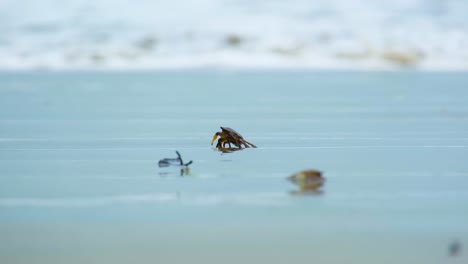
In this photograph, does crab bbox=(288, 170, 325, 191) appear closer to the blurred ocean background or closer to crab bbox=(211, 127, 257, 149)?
crab bbox=(211, 127, 257, 149)

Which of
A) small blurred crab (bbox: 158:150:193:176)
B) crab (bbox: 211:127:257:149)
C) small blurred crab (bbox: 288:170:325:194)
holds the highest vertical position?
crab (bbox: 211:127:257:149)

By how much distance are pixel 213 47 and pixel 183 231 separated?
1444cm

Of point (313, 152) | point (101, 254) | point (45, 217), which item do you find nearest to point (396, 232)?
point (101, 254)

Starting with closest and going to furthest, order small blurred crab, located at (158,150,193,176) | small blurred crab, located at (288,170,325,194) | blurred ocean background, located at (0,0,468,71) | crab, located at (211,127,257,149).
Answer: small blurred crab, located at (288,170,325,194) < small blurred crab, located at (158,150,193,176) < crab, located at (211,127,257,149) < blurred ocean background, located at (0,0,468,71)

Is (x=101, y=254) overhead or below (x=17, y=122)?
below

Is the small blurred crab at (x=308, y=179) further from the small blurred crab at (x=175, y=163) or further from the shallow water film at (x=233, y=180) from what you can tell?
the small blurred crab at (x=175, y=163)

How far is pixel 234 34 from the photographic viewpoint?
1873 cm

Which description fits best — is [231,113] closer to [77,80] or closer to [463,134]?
[463,134]

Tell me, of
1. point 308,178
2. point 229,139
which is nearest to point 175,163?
point 229,139

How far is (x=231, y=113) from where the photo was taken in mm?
9469

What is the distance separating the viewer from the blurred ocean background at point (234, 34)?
17.6 m

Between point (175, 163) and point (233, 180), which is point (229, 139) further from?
point (233, 180)

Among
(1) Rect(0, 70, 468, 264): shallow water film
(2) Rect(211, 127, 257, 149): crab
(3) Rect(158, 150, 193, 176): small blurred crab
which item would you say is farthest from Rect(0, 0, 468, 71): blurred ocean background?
(3) Rect(158, 150, 193, 176): small blurred crab

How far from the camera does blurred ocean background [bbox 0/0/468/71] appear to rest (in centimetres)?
1764
